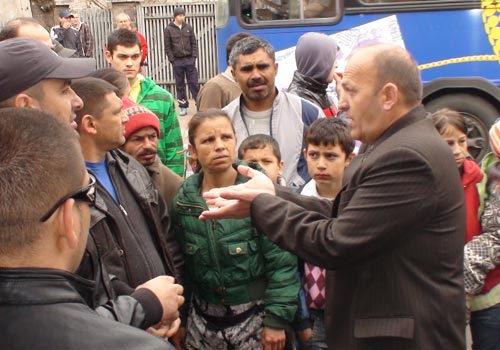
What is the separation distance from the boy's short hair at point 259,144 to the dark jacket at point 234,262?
752 millimetres

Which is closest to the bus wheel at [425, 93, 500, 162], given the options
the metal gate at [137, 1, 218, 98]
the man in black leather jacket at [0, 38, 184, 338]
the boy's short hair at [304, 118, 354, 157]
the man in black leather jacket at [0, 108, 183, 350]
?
the boy's short hair at [304, 118, 354, 157]

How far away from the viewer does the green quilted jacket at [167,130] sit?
4512 millimetres

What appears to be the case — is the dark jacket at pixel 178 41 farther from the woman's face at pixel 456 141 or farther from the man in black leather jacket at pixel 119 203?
the man in black leather jacket at pixel 119 203

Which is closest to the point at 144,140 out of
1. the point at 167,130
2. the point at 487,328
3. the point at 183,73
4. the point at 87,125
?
the point at 87,125

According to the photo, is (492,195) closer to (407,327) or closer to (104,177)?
(407,327)

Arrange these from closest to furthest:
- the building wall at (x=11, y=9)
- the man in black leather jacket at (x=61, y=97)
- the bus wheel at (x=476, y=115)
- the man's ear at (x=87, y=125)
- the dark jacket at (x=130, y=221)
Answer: the man in black leather jacket at (x=61, y=97) → the dark jacket at (x=130, y=221) → the man's ear at (x=87, y=125) → the bus wheel at (x=476, y=115) → the building wall at (x=11, y=9)

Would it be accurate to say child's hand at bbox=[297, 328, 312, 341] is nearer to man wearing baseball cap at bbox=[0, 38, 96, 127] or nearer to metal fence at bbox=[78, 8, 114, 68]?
man wearing baseball cap at bbox=[0, 38, 96, 127]

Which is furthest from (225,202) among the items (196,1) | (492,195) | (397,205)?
(196,1)

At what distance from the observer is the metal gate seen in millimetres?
16078

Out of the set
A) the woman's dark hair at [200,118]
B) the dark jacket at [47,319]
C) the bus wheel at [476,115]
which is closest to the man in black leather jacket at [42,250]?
the dark jacket at [47,319]

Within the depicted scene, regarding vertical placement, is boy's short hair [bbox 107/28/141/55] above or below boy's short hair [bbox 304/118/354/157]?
above

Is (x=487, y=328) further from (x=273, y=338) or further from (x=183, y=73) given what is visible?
(x=183, y=73)

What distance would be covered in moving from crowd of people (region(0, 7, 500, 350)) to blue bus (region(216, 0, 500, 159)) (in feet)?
13.6

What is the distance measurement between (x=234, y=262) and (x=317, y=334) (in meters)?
0.69
